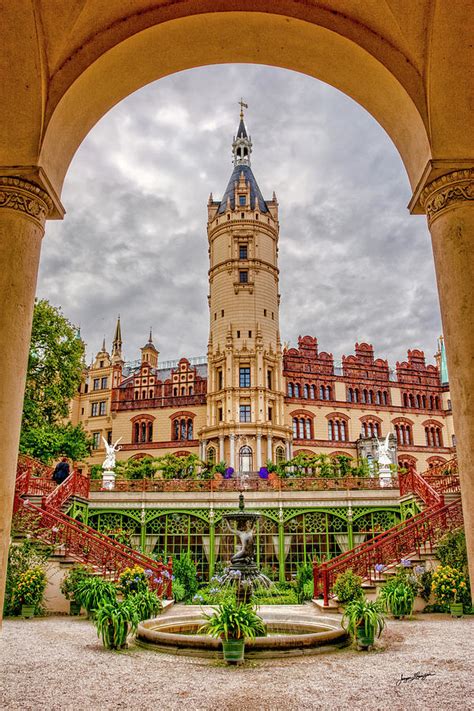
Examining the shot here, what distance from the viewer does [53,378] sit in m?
28.1

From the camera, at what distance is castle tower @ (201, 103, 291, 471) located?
37.7 meters

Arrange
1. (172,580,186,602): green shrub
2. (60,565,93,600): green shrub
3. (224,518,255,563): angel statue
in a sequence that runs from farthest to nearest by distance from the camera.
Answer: (172,580,186,602): green shrub
(60,565,93,600): green shrub
(224,518,255,563): angel statue

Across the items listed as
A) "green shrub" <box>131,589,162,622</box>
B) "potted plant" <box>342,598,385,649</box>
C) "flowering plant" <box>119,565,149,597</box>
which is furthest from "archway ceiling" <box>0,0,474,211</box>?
"flowering plant" <box>119,565,149,597</box>

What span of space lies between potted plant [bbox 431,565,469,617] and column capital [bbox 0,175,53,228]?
10.2 meters

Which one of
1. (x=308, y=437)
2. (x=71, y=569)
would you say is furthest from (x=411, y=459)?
(x=71, y=569)

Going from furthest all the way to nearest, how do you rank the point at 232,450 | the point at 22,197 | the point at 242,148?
the point at 242,148
the point at 232,450
the point at 22,197

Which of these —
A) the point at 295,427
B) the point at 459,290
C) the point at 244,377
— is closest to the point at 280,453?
the point at 295,427

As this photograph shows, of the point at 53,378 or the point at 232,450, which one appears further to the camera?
the point at 232,450

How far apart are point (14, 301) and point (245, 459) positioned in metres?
33.3

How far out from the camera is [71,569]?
1273cm

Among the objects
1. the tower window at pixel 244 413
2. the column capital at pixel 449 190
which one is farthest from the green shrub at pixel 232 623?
the tower window at pixel 244 413

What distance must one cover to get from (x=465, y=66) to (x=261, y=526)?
17356 millimetres

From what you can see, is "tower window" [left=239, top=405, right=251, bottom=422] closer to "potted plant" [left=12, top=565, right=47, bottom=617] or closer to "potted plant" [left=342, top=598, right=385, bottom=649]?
"potted plant" [left=12, top=565, right=47, bottom=617]

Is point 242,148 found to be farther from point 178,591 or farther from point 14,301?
point 14,301
